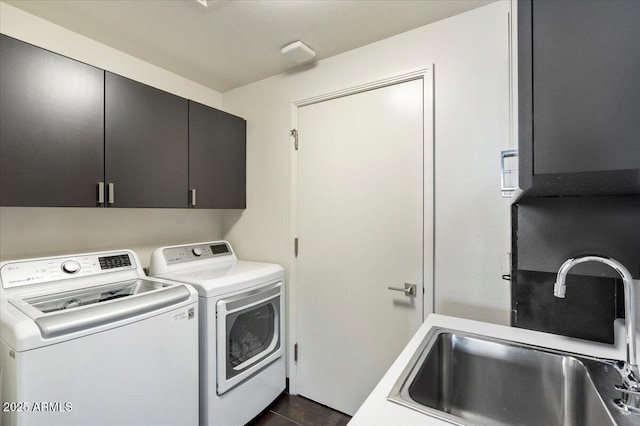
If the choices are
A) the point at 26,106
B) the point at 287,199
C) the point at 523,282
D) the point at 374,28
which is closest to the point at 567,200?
the point at 523,282

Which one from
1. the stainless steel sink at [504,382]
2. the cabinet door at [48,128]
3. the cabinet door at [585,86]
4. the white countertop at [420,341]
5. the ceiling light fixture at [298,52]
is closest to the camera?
the cabinet door at [585,86]

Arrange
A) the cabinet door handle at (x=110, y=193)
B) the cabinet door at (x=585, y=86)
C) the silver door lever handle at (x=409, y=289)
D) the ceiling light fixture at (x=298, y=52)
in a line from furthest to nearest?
1. the ceiling light fixture at (x=298, y=52)
2. the silver door lever handle at (x=409, y=289)
3. the cabinet door handle at (x=110, y=193)
4. the cabinet door at (x=585, y=86)

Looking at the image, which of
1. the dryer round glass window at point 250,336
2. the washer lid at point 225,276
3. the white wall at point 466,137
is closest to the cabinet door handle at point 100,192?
the washer lid at point 225,276

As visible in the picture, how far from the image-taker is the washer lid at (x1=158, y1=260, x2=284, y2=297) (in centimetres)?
168

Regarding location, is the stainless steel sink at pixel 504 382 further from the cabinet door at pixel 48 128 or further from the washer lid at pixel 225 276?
the cabinet door at pixel 48 128

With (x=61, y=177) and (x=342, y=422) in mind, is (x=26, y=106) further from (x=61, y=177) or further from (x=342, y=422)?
(x=342, y=422)

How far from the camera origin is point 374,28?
1.76 metres

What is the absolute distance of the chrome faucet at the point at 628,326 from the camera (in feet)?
2.59

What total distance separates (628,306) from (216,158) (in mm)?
2295

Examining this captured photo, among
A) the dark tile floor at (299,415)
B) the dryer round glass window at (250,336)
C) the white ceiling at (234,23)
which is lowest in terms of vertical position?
the dark tile floor at (299,415)

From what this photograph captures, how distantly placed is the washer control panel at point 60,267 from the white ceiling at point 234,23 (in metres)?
1.35

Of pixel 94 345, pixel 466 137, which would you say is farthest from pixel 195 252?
pixel 466 137

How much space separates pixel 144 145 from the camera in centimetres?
180

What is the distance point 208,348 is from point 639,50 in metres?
1.94
